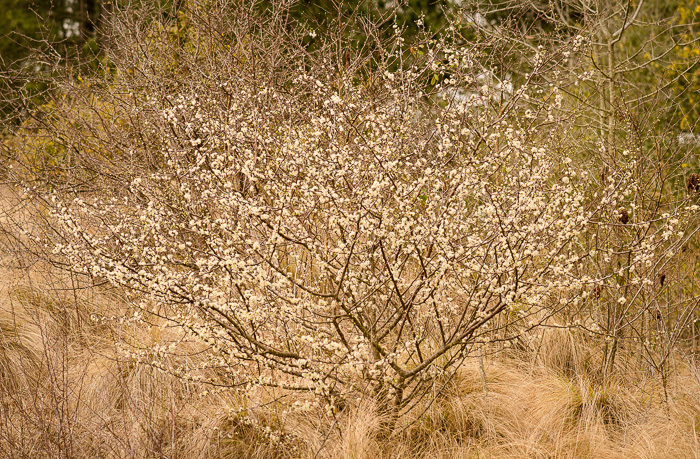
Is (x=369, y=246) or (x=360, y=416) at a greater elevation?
(x=369, y=246)

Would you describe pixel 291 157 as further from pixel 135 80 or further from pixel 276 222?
pixel 135 80

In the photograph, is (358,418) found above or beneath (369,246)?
beneath

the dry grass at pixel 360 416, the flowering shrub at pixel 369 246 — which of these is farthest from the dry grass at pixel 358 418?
the flowering shrub at pixel 369 246

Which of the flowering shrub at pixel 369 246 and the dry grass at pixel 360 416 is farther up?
the flowering shrub at pixel 369 246

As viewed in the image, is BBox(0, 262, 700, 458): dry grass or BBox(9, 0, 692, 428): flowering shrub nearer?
BBox(9, 0, 692, 428): flowering shrub

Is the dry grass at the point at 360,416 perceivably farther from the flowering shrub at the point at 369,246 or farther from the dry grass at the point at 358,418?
the flowering shrub at the point at 369,246

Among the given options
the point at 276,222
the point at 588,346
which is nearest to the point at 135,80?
the point at 276,222

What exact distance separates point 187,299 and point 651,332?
3.43 meters

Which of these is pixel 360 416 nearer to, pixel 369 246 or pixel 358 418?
pixel 358 418

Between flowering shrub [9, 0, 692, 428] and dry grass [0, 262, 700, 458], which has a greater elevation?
flowering shrub [9, 0, 692, 428]

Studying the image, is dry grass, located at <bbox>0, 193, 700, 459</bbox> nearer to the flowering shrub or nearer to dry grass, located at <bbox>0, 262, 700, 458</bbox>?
dry grass, located at <bbox>0, 262, 700, 458</bbox>

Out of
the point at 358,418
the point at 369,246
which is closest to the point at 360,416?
the point at 358,418

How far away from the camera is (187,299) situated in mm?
4000

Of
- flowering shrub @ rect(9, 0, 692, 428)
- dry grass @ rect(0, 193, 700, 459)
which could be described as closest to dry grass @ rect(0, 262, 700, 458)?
dry grass @ rect(0, 193, 700, 459)
